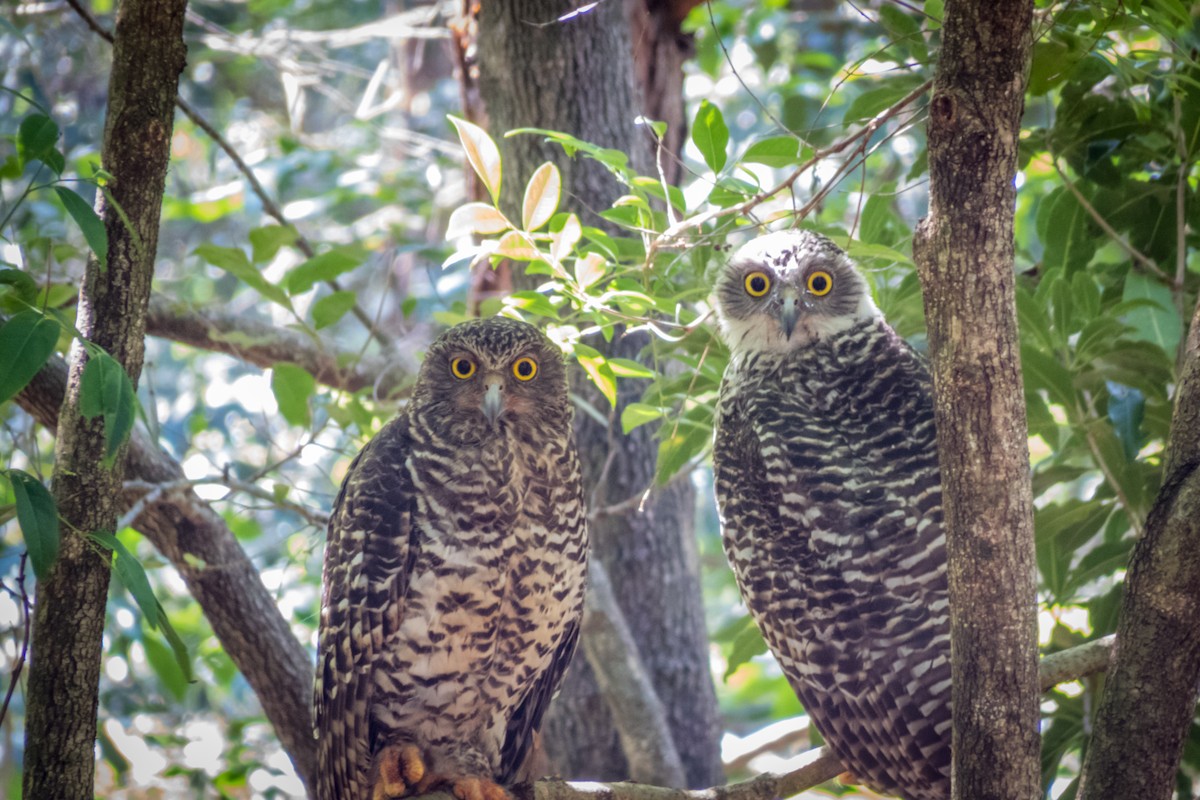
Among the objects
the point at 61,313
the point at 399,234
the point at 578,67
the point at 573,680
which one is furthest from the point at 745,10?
the point at 61,313

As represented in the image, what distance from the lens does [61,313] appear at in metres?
2.27

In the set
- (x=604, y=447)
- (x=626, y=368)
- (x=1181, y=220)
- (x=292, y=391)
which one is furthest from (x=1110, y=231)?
(x=292, y=391)

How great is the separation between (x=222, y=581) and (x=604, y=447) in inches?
67.1

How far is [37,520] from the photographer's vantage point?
1987 millimetres

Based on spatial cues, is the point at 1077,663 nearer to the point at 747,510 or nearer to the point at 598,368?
the point at 747,510

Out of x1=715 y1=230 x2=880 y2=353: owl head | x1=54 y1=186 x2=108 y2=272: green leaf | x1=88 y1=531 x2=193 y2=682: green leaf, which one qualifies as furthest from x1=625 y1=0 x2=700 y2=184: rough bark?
x1=88 y1=531 x2=193 y2=682: green leaf

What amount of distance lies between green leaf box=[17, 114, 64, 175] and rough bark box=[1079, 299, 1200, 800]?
2324 millimetres

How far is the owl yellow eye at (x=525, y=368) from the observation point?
325 centimetres

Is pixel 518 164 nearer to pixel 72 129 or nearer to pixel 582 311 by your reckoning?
pixel 582 311

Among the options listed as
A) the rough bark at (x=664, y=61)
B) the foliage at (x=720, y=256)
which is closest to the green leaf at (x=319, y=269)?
the foliage at (x=720, y=256)

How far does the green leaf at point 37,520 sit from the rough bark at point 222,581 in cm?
137

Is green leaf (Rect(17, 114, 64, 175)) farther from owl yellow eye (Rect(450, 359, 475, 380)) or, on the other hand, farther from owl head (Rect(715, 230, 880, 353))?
owl head (Rect(715, 230, 880, 353))

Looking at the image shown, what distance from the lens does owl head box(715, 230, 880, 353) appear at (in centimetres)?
346

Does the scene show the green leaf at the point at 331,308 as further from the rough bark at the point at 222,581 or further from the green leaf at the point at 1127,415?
the green leaf at the point at 1127,415
